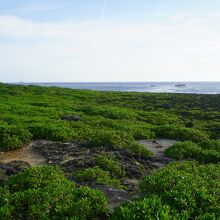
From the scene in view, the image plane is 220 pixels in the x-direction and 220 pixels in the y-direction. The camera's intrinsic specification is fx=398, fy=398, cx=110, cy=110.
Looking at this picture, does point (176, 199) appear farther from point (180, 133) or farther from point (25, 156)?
point (180, 133)

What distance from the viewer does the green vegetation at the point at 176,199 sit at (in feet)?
31.2

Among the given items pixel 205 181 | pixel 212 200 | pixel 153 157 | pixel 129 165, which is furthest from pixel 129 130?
pixel 212 200

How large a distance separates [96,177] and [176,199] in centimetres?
389

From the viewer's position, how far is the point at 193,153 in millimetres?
18297

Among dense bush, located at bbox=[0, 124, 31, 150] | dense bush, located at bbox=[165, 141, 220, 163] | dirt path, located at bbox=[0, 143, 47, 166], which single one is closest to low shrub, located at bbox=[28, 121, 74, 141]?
dense bush, located at bbox=[0, 124, 31, 150]

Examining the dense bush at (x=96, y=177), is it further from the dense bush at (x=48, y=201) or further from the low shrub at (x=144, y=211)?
the low shrub at (x=144, y=211)

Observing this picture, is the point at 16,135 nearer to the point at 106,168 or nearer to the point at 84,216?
the point at 106,168

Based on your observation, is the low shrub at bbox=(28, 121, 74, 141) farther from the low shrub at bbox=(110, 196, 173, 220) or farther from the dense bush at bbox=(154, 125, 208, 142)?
the low shrub at bbox=(110, 196, 173, 220)

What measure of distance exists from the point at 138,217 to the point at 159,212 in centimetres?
55

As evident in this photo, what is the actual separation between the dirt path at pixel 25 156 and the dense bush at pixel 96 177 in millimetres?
2762

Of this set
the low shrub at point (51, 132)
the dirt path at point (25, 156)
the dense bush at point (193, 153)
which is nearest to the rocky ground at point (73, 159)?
the dirt path at point (25, 156)

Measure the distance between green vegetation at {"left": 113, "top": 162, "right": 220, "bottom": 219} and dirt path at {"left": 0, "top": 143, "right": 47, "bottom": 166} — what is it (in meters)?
5.59

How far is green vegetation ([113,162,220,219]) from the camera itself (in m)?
9.52

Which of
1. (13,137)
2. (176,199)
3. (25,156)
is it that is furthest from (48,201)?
(13,137)
